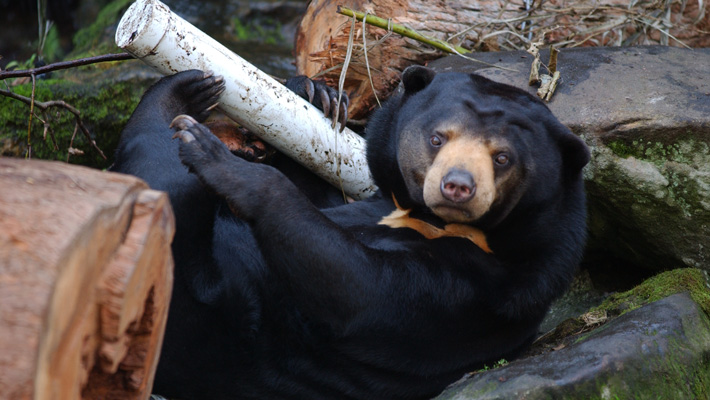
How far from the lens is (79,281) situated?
1.81 m

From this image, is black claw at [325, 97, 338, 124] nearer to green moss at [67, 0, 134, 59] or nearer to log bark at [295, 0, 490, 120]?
log bark at [295, 0, 490, 120]

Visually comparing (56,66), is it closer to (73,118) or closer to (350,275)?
(73,118)

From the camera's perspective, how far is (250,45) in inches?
410

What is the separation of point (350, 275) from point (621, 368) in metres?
1.27

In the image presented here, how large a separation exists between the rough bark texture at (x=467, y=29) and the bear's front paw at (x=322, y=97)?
15.0 inches

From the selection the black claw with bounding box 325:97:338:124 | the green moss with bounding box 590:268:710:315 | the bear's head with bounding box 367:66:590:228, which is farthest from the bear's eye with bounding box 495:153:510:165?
the black claw with bounding box 325:97:338:124

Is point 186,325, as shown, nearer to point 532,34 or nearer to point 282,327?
point 282,327

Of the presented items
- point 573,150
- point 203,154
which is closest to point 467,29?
point 573,150

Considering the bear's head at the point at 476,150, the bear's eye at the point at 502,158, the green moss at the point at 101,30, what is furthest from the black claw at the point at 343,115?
the green moss at the point at 101,30

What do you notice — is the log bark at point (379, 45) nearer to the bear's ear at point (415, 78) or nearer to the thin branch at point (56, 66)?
the bear's ear at point (415, 78)

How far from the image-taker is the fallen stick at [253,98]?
167 inches

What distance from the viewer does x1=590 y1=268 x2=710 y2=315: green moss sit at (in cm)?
410

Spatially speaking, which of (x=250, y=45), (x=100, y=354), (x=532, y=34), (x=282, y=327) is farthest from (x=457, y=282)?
(x=250, y=45)

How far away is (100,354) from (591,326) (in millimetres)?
2907
